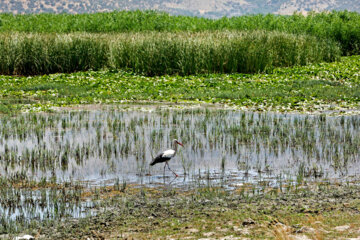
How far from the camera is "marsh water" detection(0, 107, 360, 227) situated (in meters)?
10.1

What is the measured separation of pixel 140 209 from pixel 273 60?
2193 cm

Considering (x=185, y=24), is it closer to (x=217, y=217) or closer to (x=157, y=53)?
(x=157, y=53)

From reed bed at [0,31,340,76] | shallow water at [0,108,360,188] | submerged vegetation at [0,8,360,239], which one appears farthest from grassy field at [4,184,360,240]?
reed bed at [0,31,340,76]

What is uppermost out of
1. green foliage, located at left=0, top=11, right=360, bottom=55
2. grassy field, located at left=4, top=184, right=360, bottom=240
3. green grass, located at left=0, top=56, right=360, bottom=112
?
green foliage, located at left=0, top=11, right=360, bottom=55

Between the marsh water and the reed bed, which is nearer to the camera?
the marsh water

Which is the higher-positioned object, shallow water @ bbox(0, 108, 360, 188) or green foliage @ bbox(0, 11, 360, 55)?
green foliage @ bbox(0, 11, 360, 55)

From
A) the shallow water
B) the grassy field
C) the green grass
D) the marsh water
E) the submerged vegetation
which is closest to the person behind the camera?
the grassy field

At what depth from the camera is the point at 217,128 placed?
14.4 metres

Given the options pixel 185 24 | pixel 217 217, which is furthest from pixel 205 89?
pixel 185 24

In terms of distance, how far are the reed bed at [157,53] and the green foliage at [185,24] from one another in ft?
25.5

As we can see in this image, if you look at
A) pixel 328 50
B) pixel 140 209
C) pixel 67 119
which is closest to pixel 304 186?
pixel 140 209

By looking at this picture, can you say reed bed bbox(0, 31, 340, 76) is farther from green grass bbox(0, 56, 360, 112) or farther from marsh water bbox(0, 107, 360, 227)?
marsh water bbox(0, 107, 360, 227)

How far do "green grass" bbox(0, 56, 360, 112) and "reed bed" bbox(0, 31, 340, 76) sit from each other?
1.13m

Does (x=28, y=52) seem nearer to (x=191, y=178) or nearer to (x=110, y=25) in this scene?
(x=110, y=25)
